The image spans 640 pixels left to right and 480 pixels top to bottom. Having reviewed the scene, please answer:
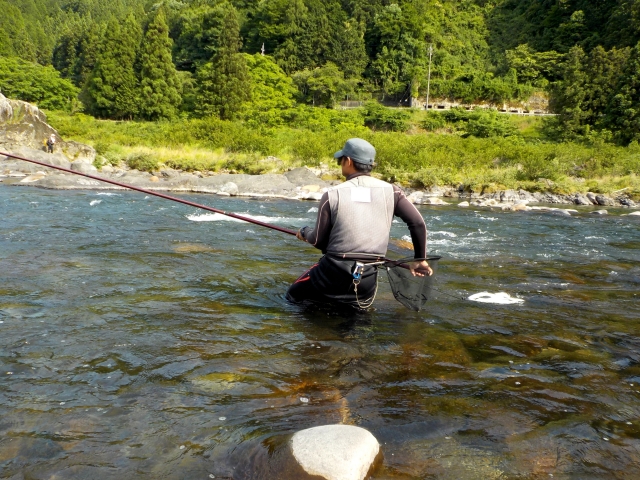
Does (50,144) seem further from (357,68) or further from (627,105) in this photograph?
(357,68)

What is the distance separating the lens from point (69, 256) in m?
8.54

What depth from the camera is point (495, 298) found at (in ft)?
22.8

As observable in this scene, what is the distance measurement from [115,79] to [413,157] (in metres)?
36.0

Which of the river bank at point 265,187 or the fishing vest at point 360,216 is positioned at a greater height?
the fishing vest at point 360,216

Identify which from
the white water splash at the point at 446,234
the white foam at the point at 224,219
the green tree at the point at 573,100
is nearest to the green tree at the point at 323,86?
the green tree at the point at 573,100

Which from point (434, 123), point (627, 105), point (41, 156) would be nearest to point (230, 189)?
point (41, 156)

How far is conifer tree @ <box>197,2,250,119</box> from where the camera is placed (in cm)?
5341

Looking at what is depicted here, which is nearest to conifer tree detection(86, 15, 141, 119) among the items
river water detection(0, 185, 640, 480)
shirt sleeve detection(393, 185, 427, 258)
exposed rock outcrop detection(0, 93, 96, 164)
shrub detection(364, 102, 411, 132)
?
exposed rock outcrop detection(0, 93, 96, 164)

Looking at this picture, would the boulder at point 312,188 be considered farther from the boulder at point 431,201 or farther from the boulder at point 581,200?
the boulder at point 581,200

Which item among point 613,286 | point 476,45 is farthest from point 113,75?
point 476,45

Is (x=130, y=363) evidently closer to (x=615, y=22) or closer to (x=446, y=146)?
(x=446, y=146)

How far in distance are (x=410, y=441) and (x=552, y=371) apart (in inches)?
70.3

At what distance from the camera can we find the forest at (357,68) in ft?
154

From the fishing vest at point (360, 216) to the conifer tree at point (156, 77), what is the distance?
53.1m
